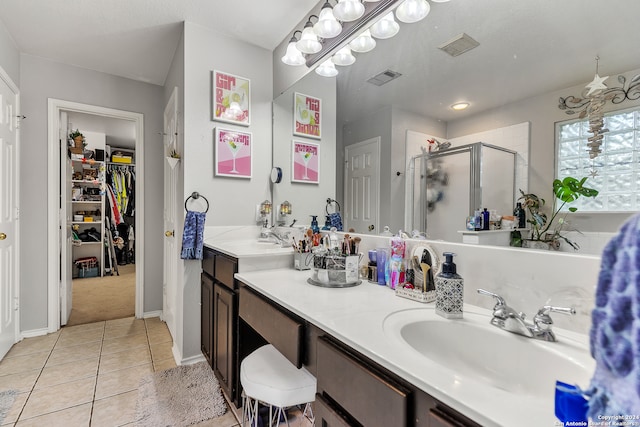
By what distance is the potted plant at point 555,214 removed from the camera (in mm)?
814

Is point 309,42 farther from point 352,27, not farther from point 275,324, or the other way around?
point 275,324

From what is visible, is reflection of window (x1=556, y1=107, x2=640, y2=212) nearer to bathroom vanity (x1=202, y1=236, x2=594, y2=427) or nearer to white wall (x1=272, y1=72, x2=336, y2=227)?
bathroom vanity (x1=202, y1=236, x2=594, y2=427)

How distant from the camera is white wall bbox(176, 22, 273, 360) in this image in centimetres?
212

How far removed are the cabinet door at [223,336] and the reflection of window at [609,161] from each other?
145 centimetres

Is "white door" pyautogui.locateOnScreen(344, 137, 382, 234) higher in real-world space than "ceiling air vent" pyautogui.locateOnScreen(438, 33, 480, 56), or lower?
lower

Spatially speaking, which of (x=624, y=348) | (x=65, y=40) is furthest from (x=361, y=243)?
(x=65, y=40)

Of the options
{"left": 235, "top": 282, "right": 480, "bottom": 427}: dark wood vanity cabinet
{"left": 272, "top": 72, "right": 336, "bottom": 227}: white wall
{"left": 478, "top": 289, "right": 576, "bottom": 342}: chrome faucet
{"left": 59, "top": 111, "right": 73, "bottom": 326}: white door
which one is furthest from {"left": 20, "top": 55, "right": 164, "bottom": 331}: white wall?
{"left": 478, "top": 289, "right": 576, "bottom": 342}: chrome faucet

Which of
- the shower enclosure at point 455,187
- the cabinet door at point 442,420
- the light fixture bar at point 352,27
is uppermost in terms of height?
the light fixture bar at point 352,27

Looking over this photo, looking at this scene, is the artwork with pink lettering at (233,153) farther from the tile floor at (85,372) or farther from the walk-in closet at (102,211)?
the walk-in closet at (102,211)

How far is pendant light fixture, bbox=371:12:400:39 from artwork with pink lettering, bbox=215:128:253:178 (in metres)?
1.21

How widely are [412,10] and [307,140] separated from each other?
990mm

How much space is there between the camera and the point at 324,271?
129 cm

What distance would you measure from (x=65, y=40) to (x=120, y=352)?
8.24 ft

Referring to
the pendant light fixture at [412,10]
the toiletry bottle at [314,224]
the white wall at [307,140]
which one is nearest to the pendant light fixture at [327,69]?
the white wall at [307,140]
